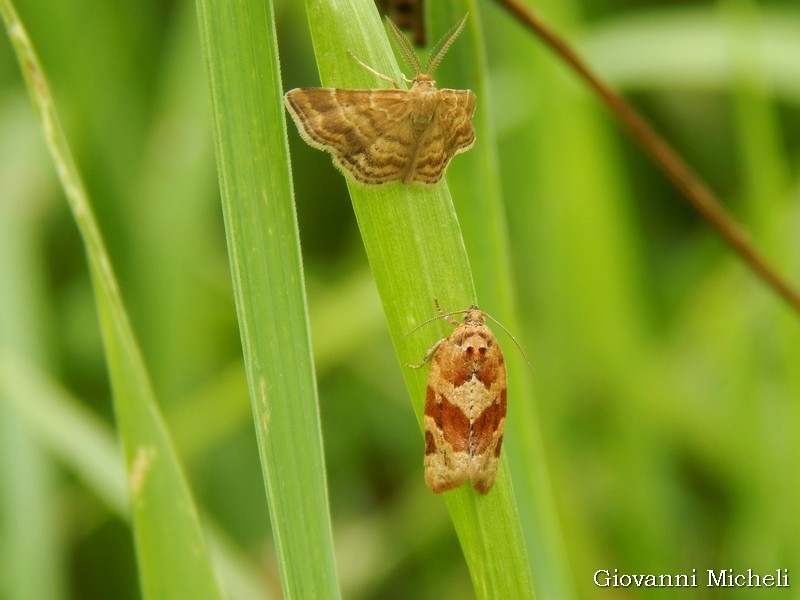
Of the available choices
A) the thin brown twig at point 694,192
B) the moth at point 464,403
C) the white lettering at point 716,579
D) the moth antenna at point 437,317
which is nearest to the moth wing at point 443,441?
the moth at point 464,403

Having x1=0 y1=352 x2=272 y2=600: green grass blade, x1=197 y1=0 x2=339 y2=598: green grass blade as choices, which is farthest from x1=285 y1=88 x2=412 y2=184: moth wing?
x1=0 y1=352 x2=272 y2=600: green grass blade

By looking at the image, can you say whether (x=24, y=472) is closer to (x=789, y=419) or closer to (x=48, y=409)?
(x=48, y=409)

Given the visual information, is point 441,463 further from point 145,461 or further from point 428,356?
point 145,461

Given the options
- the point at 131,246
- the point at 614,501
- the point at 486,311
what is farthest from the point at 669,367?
the point at 131,246

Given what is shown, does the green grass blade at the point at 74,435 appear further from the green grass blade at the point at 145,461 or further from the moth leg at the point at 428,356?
the moth leg at the point at 428,356

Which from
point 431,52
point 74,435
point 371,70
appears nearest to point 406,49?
point 431,52
